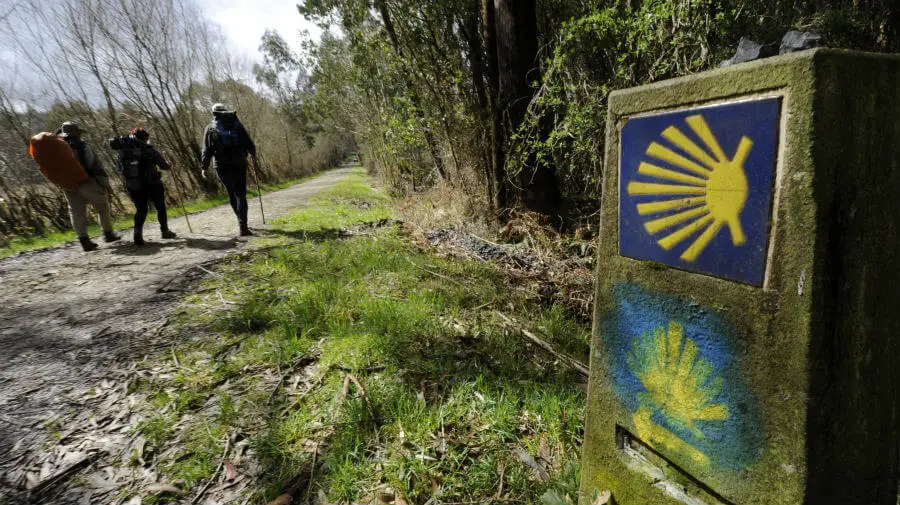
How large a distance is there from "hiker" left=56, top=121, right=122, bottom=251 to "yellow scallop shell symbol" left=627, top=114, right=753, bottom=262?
7.67m

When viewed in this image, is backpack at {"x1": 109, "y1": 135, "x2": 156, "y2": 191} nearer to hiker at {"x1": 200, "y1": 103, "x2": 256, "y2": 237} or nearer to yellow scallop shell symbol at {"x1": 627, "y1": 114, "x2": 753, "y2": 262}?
hiker at {"x1": 200, "y1": 103, "x2": 256, "y2": 237}

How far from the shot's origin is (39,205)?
783cm

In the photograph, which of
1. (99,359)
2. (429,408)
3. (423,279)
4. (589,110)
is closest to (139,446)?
(99,359)

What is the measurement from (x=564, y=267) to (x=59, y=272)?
6.42 metres

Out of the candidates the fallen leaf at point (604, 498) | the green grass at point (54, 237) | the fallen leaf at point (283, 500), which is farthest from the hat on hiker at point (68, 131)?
the fallen leaf at point (604, 498)

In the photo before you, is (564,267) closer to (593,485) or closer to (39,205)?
(593,485)

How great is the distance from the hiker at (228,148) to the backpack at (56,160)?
1.69 metres

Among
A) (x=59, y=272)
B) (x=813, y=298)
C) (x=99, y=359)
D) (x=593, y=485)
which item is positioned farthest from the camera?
(x=59, y=272)

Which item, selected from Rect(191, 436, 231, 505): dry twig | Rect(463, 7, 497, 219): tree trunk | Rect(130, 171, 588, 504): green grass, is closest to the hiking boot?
Rect(130, 171, 588, 504): green grass

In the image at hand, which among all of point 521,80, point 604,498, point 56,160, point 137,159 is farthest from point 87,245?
point 604,498

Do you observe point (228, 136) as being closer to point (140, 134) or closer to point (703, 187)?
point (140, 134)

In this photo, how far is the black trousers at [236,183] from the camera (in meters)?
5.81

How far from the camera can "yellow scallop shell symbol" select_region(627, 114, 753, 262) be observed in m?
0.93

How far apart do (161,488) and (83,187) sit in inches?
241
